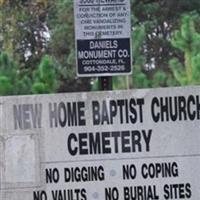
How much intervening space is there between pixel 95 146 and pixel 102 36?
0.72 meters

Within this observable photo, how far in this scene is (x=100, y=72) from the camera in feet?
17.6

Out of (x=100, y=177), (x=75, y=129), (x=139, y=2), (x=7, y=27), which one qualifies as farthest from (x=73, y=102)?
(x=139, y=2)

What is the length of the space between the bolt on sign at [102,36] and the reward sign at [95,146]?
22 cm

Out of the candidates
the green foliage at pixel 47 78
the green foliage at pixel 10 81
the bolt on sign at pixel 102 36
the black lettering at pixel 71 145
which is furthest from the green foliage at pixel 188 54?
the black lettering at pixel 71 145

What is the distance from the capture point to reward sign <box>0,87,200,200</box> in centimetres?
524

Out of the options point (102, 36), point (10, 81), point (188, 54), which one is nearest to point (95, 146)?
point (102, 36)

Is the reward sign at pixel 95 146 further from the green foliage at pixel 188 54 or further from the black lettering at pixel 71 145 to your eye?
the green foliage at pixel 188 54

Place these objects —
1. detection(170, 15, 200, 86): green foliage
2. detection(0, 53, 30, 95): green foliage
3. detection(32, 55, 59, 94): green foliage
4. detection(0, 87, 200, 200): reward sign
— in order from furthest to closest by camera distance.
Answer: detection(170, 15, 200, 86): green foliage
detection(0, 53, 30, 95): green foliage
detection(32, 55, 59, 94): green foliage
detection(0, 87, 200, 200): reward sign

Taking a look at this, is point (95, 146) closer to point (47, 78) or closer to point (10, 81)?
point (47, 78)

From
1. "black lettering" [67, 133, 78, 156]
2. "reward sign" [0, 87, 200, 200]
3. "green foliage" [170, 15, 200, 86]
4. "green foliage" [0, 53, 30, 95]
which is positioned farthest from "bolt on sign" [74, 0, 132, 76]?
"green foliage" [170, 15, 200, 86]

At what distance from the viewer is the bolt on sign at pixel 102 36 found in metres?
5.32

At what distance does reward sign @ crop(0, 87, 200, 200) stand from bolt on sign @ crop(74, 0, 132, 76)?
216mm

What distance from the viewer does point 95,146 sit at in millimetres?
5273

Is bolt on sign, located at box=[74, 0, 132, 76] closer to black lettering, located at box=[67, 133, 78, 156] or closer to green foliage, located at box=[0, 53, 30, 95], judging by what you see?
black lettering, located at box=[67, 133, 78, 156]
